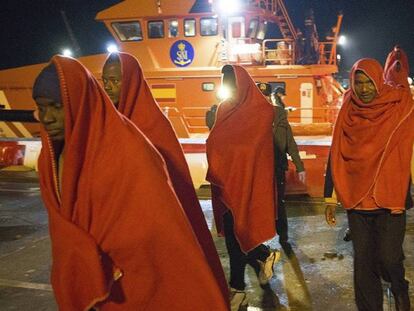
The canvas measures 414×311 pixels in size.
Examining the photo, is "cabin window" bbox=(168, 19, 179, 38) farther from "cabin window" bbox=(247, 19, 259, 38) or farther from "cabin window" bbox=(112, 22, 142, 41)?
"cabin window" bbox=(247, 19, 259, 38)

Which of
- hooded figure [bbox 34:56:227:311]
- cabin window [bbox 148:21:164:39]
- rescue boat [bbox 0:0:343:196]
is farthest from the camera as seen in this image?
cabin window [bbox 148:21:164:39]

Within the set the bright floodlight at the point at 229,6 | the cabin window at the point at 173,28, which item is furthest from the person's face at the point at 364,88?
the cabin window at the point at 173,28

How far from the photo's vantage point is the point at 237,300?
3.89 metres

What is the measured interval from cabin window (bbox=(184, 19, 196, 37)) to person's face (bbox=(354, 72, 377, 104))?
37.0 feet

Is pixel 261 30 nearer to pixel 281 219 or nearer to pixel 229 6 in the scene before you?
pixel 229 6

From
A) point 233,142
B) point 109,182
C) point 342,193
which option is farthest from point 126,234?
point 233,142

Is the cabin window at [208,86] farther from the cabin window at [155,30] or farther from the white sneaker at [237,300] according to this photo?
the white sneaker at [237,300]

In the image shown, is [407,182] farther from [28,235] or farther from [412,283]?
[28,235]

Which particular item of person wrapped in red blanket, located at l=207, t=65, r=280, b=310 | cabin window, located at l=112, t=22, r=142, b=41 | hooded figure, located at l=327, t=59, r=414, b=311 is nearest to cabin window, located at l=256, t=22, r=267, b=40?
cabin window, located at l=112, t=22, r=142, b=41

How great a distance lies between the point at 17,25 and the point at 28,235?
46.4 meters

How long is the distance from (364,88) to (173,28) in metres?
11.6

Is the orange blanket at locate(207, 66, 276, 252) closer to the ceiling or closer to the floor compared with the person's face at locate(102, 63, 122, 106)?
closer to the floor

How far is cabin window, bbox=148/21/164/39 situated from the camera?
1436 centimetres

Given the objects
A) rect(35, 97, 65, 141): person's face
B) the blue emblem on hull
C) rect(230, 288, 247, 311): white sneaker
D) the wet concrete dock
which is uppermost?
rect(35, 97, 65, 141): person's face
